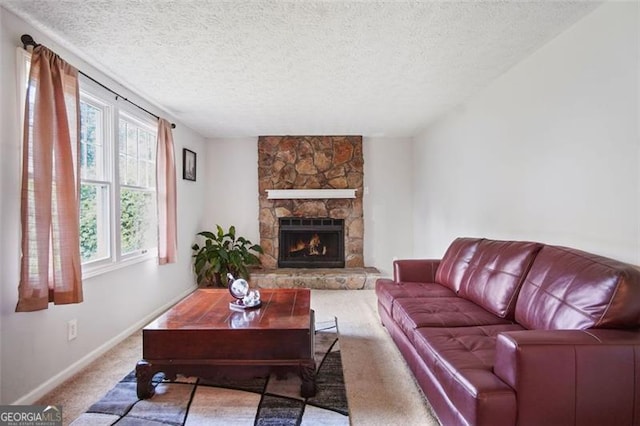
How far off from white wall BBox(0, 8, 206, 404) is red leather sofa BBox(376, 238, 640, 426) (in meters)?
2.35

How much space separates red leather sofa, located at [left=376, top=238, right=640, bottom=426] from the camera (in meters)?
1.27

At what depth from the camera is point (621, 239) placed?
177cm

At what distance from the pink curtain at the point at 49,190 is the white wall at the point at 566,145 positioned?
10.7ft

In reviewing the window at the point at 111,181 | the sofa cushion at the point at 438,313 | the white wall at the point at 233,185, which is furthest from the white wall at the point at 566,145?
the window at the point at 111,181

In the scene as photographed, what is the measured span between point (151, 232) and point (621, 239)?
3.94m

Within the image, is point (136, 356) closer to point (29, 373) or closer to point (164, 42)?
point (29, 373)

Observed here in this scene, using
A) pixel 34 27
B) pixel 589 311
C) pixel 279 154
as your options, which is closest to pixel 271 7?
pixel 34 27

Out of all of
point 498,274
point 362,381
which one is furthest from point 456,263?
point 362,381

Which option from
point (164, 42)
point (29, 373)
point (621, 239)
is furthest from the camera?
point (164, 42)

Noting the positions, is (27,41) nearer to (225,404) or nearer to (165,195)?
(165,195)

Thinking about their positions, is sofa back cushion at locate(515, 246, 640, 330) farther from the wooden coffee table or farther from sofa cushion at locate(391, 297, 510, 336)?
the wooden coffee table

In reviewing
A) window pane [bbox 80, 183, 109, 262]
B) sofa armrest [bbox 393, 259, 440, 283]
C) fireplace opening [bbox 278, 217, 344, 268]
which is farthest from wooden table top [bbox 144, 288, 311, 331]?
fireplace opening [bbox 278, 217, 344, 268]

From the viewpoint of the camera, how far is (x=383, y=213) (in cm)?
529

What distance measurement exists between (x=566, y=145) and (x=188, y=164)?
417 centimetres
